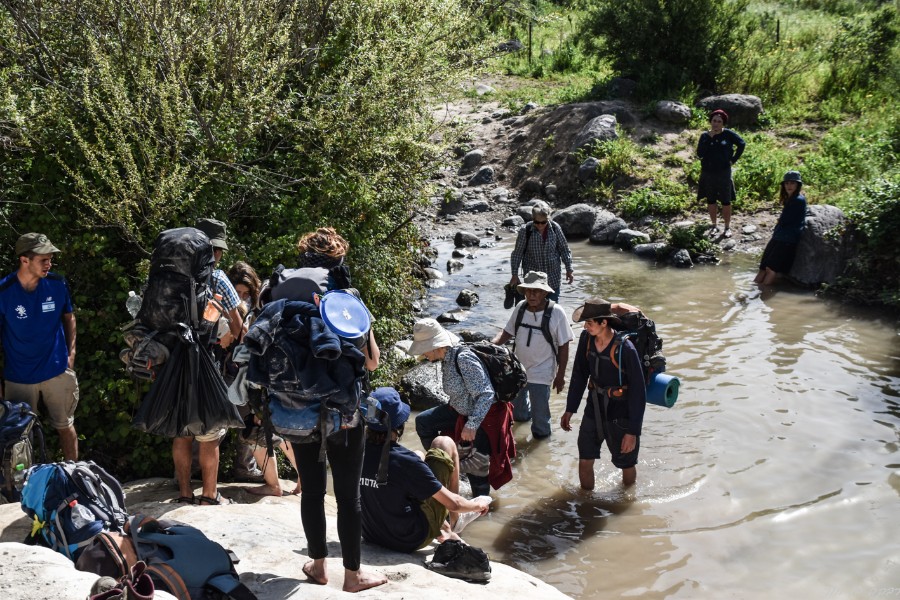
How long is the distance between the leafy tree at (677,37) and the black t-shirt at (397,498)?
18.8 m

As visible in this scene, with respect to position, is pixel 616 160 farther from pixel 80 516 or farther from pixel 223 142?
pixel 80 516

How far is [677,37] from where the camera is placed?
22.0m

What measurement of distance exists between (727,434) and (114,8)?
23.9ft

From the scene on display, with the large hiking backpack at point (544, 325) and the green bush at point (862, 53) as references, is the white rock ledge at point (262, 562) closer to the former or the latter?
the large hiking backpack at point (544, 325)

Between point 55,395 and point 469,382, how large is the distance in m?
3.03

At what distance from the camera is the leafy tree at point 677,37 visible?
857 inches

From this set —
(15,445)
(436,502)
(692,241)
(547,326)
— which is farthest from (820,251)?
(15,445)

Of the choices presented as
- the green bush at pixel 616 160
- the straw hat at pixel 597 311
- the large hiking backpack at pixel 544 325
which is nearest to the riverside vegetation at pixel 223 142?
the large hiking backpack at pixel 544 325

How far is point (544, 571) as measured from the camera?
624cm

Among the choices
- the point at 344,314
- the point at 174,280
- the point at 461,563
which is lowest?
the point at 461,563

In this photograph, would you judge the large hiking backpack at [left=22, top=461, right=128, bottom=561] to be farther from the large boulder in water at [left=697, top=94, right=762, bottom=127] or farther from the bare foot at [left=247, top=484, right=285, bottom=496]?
the large boulder in water at [left=697, top=94, right=762, bottom=127]

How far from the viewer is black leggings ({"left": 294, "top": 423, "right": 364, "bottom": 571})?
4469 millimetres

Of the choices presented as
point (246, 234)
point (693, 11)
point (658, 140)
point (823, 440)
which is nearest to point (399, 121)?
point (246, 234)

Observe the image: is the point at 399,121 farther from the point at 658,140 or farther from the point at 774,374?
the point at 658,140
